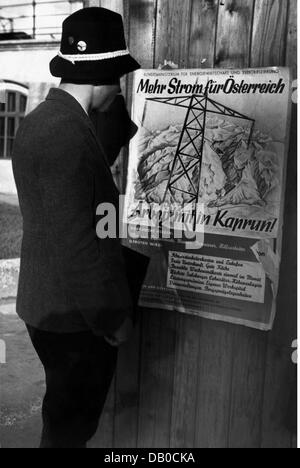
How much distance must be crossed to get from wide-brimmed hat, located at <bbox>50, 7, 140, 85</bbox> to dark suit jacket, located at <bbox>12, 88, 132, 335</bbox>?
0.31 ft

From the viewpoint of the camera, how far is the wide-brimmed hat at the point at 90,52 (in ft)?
4.88

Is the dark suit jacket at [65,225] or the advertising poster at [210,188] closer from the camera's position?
the dark suit jacket at [65,225]

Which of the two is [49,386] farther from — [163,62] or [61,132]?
[163,62]

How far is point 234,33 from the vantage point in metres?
1.56

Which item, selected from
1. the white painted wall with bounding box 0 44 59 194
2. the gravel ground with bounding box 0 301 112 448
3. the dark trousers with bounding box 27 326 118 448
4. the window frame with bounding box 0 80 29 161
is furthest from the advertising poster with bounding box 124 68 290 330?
the window frame with bounding box 0 80 29 161

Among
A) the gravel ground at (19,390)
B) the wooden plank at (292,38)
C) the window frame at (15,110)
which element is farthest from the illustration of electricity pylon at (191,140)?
the window frame at (15,110)

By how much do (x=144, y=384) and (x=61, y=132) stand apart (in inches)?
36.8

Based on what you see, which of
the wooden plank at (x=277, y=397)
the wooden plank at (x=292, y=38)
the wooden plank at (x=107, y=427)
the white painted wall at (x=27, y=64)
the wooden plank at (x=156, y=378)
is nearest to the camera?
the wooden plank at (x=292, y=38)

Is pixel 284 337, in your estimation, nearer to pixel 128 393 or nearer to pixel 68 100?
pixel 128 393

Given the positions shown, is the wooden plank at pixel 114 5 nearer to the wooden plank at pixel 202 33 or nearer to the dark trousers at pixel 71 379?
the wooden plank at pixel 202 33

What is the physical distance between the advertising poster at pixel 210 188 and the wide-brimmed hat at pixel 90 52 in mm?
204

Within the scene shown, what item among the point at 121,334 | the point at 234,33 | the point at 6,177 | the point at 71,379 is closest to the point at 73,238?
the point at 121,334

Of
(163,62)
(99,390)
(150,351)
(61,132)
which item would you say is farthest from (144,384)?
(163,62)

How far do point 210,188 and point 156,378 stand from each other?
0.68 m
